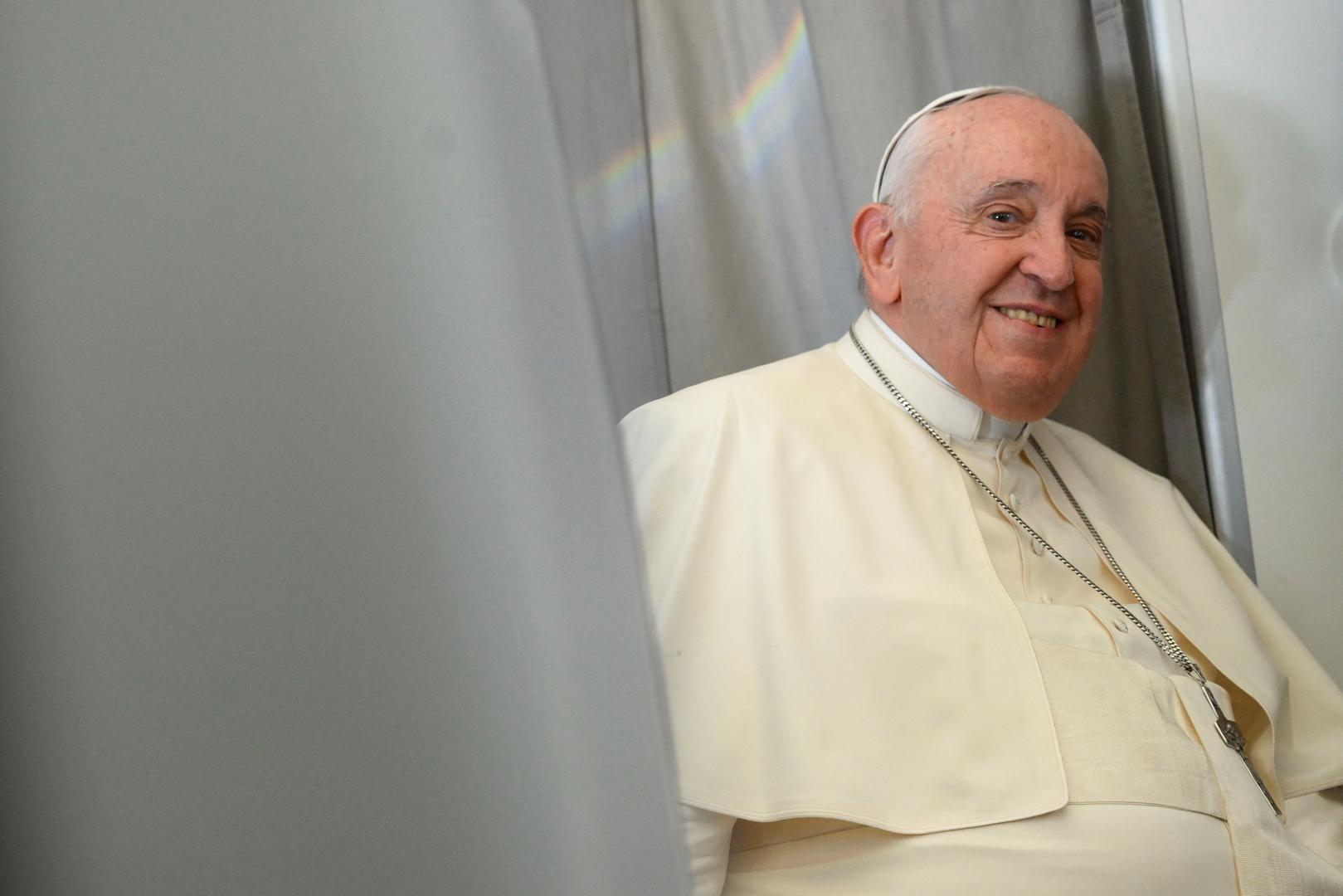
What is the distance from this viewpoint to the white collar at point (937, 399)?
6.00 feet

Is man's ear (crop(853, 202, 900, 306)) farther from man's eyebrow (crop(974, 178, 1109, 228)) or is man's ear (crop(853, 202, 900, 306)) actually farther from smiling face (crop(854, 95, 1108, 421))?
man's eyebrow (crop(974, 178, 1109, 228))

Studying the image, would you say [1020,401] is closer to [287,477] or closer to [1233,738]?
[1233,738]

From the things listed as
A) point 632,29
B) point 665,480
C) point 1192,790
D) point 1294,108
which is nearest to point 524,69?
point 665,480

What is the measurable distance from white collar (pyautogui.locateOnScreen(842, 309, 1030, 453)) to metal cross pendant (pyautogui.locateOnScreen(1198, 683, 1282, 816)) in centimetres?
51

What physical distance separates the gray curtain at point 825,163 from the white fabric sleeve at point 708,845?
0.96 metres

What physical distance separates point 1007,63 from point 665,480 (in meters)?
1.22

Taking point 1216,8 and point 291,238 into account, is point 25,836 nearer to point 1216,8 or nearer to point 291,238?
point 291,238

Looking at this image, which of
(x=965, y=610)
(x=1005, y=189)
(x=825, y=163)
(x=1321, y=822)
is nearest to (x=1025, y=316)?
(x=1005, y=189)

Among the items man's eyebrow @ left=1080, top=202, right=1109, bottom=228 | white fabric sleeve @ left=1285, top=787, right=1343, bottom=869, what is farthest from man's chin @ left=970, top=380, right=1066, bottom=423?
white fabric sleeve @ left=1285, top=787, right=1343, bottom=869

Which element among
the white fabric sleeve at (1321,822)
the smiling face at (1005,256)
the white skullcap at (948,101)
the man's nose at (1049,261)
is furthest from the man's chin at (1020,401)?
the white fabric sleeve at (1321,822)

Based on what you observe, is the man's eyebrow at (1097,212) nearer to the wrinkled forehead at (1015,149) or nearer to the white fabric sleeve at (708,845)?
the wrinkled forehead at (1015,149)

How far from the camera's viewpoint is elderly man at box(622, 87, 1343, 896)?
1.37 meters

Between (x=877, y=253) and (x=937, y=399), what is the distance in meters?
0.28

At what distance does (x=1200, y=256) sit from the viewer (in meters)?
2.13
